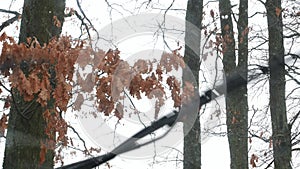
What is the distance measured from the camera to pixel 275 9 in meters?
8.17

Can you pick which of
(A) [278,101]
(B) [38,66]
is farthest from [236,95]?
(B) [38,66]

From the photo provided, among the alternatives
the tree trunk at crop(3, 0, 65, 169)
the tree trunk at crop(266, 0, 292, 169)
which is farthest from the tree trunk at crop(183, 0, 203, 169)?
the tree trunk at crop(3, 0, 65, 169)

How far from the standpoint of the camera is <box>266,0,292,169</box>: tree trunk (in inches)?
300

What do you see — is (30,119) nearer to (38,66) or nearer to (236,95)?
(38,66)

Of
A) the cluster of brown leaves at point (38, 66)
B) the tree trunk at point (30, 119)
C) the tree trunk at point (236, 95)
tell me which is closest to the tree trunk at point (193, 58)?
the tree trunk at point (236, 95)

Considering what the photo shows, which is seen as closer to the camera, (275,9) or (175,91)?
(175,91)

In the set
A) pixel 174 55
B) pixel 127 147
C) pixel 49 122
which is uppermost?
pixel 174 55

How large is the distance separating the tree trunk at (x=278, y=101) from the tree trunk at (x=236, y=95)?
445 millimetres

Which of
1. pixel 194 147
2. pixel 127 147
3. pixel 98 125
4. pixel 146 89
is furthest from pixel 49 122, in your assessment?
pixel 194 147

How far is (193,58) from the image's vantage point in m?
8.31

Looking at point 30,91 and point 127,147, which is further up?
point 30,91

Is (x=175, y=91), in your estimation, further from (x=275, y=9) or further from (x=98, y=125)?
(x=275, y=9)

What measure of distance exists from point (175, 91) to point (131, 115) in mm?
1973

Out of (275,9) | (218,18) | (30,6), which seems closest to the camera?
(30,6)
